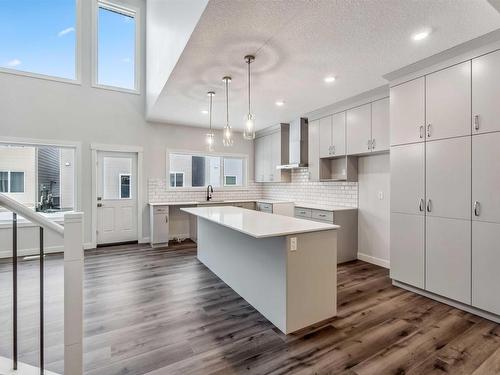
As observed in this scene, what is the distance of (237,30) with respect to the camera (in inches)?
88.0

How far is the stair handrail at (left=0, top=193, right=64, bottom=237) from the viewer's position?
1279 millimetres

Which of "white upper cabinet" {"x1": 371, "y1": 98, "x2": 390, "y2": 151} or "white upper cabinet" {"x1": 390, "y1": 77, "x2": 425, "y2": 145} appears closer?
"white upper cabinet" {"x1": 390, "y1": 77, "x2": 425, "y2": 145}

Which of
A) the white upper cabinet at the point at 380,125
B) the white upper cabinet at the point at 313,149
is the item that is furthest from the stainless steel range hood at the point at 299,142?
the white upper cabinet at the point at 380,125

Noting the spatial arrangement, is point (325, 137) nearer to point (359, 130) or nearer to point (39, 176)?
point (359, 130)

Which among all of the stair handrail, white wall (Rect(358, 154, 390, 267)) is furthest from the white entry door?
white wall (Rect(358, 154, 390, 267))

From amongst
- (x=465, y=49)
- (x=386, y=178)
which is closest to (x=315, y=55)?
(x=465, y=49)

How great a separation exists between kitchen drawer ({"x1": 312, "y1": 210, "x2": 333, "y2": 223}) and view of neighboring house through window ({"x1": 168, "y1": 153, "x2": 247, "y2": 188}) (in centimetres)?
276

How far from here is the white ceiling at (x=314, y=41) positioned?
1.97 meters

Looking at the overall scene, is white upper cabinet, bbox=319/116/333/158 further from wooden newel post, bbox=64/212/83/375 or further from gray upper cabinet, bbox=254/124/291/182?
wooden newel post, bbox=64/212/83/375

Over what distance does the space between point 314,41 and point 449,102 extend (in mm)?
1590

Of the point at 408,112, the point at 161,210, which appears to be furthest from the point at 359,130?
the point at 161,210

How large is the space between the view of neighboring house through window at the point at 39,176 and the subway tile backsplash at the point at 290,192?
1.53 meters

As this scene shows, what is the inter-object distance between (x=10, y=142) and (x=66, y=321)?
14.6 ft

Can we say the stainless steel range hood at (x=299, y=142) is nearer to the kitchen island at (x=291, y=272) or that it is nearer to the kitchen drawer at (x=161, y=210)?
the kitchen drawer at (x=161, y=210)
